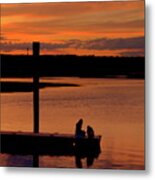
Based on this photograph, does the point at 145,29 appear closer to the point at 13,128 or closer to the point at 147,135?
the point at 147,135

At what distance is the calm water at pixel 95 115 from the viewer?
186 centimetres

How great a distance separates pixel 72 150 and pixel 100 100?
193 mm

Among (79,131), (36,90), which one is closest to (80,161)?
(79,131)

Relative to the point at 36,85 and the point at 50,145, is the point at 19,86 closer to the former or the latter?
the point at 36,85

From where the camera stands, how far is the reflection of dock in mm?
1891

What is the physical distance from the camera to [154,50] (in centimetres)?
186

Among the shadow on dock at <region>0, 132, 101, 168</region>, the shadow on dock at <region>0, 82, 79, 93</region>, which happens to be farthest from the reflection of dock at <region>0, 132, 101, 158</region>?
the shadow on dock at <region>0, 82, 79, 93</region>

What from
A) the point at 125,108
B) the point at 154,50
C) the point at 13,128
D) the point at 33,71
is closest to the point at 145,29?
the point at 154,50

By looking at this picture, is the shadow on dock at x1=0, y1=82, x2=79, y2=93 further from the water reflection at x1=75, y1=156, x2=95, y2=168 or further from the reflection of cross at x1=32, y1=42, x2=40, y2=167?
the water reflection at x1=75, y1=156, x2=95, y2=168

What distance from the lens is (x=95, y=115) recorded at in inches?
74.1

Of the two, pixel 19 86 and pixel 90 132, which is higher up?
pixel 19 86

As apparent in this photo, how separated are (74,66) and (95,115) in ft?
0.58

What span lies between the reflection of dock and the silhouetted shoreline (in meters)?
0.21

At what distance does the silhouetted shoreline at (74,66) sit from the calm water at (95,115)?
2 centimetres
